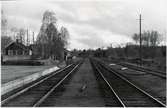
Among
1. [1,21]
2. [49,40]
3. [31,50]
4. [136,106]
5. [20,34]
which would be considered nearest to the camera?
[136,106]

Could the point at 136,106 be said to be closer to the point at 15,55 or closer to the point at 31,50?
the point at 15,55

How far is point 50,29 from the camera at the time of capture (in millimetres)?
69188

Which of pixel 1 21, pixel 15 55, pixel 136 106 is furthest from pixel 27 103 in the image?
pixel 15 55

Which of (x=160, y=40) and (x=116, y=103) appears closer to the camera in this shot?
(x=116, y=103)

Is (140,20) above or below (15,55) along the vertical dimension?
above

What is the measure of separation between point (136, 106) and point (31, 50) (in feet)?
274

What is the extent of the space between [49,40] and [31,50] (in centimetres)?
2481

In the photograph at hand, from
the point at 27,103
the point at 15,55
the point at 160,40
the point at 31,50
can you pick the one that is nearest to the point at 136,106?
the point at 27,103

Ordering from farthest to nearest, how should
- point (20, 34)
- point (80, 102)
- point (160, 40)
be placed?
point (160, 40), point (20, 34), point (80, 102)

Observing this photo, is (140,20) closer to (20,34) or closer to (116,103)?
(116,103)

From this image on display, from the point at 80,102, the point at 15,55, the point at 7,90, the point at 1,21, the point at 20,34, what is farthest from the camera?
the point at 20,34

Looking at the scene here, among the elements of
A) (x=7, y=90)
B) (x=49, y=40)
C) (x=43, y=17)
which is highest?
(x=43, y=17)

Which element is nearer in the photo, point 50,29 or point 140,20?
point 140,20

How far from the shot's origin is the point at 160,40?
445 feet
